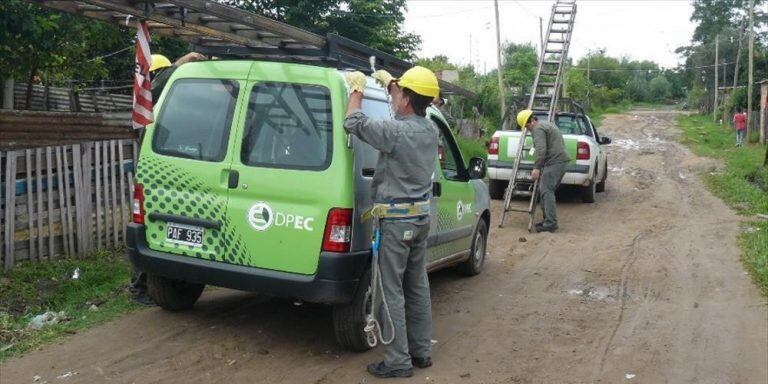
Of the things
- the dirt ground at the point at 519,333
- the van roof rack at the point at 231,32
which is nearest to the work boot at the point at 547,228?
the dirt ground at the point at 519,333

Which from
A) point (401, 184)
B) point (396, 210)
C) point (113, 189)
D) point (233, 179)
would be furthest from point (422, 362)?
point (113, 189)

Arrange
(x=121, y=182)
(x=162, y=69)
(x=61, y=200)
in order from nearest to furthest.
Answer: (x=162, y=69), (x=61, y=200), (x=121, y=182)

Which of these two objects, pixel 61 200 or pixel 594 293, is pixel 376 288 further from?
pixel 61 200

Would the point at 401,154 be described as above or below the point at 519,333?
above

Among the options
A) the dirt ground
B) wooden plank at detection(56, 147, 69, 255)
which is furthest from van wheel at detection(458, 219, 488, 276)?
wooden plank at detection(56, 147, 69, 255)

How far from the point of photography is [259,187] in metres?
4.94

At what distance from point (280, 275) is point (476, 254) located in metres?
3.54

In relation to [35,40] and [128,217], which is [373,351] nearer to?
[128,217]

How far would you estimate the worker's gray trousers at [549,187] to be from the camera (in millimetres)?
10945

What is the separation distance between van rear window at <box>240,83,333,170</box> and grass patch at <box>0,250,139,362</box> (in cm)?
212

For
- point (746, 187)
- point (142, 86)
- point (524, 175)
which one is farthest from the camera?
point (746, 187)

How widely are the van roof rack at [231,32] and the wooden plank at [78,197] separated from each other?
2194 mm

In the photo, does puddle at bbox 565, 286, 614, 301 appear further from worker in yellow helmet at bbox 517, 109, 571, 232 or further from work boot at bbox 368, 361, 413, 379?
worker in yellow helmet at bbox 517, 109, 571, 232

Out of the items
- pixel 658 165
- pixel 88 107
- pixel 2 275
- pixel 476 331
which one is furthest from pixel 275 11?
pixel 476 331
